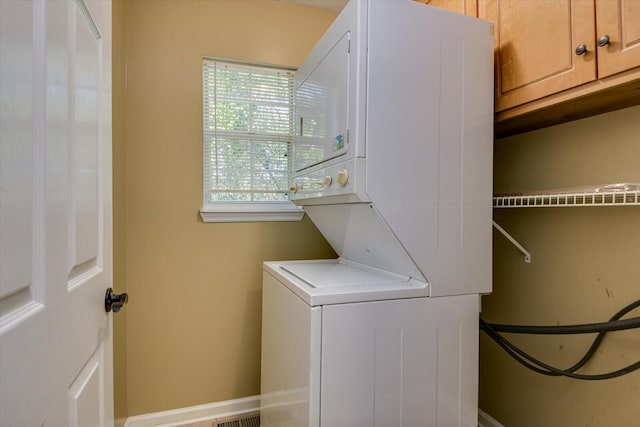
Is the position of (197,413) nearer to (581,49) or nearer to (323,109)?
(323,109)

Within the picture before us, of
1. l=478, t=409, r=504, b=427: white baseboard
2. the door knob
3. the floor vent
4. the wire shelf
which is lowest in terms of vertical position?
the floor vent

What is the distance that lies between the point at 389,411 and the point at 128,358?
1598 mm

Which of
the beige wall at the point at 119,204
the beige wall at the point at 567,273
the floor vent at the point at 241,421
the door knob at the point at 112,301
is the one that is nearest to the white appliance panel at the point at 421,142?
the beige wall at the point at 567,273

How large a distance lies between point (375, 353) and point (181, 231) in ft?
4.72

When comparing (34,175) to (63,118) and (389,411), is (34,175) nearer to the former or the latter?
(63,118)

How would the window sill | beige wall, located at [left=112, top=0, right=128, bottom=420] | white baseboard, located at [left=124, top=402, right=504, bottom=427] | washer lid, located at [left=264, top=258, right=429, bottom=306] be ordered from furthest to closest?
the window sill, white baseboard, located at [left=124, top=402, right=504, bottom=427], beige wall, located at [left=112, top=0, right=128, bottom=420], washer lid, located at [left=264, top=258, right=429, bottom=306]

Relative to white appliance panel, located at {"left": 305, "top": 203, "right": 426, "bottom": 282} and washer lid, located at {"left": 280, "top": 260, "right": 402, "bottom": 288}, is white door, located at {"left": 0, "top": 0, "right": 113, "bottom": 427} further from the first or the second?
white appliance panel, located at {"left": 305, "top": 203, "right": 426, "bottom": 282}

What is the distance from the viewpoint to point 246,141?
87.5 inches

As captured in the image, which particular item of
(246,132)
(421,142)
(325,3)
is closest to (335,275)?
(421,142)

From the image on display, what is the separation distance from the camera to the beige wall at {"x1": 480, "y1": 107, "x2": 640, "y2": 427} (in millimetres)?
1288

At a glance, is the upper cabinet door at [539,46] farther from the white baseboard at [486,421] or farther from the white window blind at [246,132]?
the white baseboard at [486,421]

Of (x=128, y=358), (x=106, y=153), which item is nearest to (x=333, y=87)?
(x=106, y=153)

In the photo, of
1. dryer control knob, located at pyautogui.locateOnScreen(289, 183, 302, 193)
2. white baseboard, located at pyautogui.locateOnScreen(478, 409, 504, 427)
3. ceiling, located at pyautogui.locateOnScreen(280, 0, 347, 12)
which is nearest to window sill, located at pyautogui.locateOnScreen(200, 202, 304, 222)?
dryer control knob, located at pyautogui.locateOnScreen(289, 183, 302, 193)

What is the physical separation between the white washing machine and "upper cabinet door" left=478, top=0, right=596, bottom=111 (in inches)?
34.6
